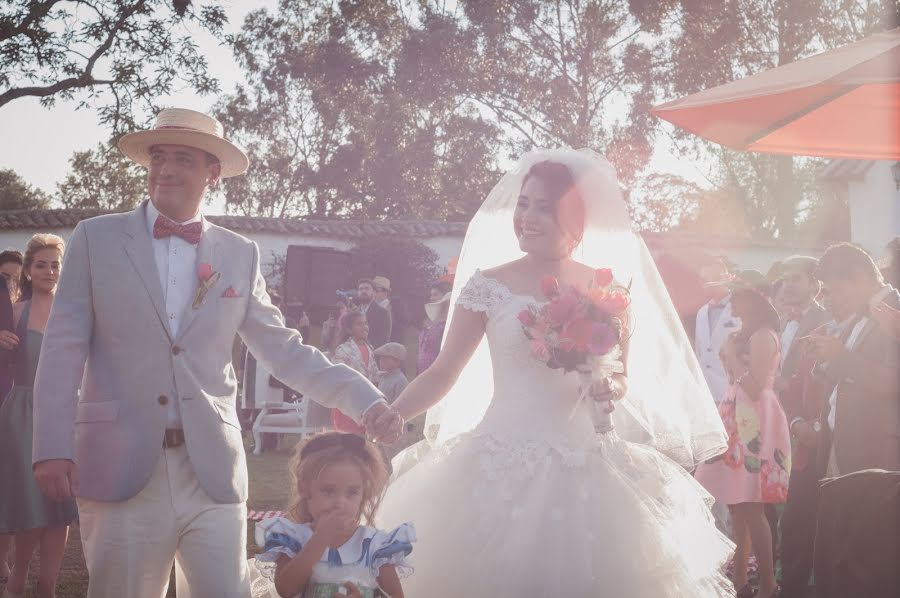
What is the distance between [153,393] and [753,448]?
4.26 metres

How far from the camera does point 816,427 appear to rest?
19.2 feet

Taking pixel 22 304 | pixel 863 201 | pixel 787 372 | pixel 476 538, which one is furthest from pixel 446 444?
pixel 863 201

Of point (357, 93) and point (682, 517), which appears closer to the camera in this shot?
point (682, 517)

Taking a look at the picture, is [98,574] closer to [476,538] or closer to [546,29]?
[476,538]

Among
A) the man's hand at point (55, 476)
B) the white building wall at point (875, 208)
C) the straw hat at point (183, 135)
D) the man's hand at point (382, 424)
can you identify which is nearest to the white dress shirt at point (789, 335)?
the man's hand at point (382, 424)

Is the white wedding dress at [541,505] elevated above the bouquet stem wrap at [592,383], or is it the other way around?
the bouquet stem wrap at [592,383]

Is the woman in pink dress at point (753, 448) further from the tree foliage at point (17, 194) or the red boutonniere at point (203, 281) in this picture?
the tree foliage at point (17, 194)

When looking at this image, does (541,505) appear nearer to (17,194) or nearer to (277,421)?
(277,421)

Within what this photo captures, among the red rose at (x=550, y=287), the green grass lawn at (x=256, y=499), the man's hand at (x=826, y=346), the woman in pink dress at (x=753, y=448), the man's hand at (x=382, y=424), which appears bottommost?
the green grass lawn at (x=256, y=499)

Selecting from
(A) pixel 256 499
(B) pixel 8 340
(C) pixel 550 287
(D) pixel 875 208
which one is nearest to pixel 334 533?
(C) pixel 550 287

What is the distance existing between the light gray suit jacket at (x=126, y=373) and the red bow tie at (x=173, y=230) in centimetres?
5

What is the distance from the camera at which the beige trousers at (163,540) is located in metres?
3.15

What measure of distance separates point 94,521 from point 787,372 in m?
5.43

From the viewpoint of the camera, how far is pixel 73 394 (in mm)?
3180
